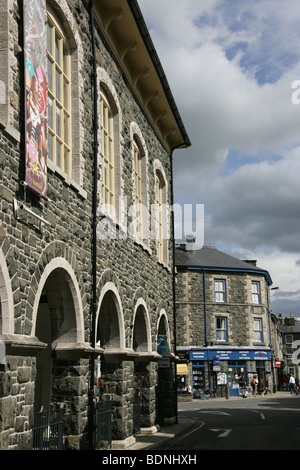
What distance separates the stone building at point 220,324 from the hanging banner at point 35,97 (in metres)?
31.0

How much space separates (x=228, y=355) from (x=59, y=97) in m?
31.6

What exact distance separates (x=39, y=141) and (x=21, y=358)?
3.16 m

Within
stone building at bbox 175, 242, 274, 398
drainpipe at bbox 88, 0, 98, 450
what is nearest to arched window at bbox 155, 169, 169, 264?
drainpipe at bbox 88, 0, 98, 450

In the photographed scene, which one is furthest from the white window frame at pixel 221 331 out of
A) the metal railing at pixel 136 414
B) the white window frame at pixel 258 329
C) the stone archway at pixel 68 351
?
the stone archway at pixel 68 351

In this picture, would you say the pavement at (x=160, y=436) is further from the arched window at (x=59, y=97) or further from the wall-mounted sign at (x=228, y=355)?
the wall-mounted sign at (x=228, y=355)

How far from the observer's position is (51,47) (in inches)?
413

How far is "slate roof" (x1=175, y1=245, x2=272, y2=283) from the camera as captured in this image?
41.1 m

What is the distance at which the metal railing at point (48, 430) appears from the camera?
8841 mm

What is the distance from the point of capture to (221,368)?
39438 mm

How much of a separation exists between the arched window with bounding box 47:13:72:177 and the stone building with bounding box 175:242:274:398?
2920 cm

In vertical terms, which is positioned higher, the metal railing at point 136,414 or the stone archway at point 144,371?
the stone archway at point 144,371

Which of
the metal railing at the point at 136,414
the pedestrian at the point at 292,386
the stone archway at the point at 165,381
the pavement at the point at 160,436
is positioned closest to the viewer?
the pavement at the point at 160,436

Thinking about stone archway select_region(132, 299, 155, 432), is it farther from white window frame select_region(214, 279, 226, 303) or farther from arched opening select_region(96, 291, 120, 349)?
white window frame select_region(214, 279, 226, 303)
